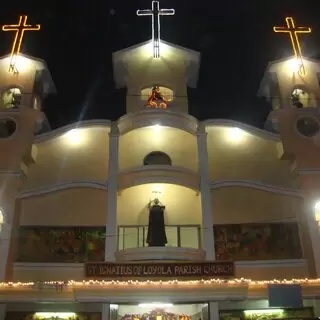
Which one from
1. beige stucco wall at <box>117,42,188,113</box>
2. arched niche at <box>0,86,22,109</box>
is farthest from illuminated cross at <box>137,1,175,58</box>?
arched niche at <box>0,86,22,109</box>

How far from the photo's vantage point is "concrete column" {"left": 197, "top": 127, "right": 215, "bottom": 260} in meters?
17.4

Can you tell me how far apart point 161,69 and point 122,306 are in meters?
11.5

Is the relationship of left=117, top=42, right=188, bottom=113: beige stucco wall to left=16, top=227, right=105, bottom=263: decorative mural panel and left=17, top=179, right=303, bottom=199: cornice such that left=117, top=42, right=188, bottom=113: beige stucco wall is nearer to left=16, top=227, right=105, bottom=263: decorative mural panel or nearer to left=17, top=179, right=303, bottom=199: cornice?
left=17, top=179, right=303, bottom=199: cornice

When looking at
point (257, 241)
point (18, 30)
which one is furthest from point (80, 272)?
point (18, 30)

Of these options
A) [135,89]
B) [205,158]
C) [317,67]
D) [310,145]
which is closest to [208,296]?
[205,158]

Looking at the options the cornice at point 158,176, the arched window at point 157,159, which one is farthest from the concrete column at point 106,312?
the arched window at point 157,159

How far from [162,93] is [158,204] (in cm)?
618

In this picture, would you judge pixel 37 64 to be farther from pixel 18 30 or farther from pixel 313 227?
pixel 313 227

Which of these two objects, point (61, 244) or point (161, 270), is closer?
point (161, 270)

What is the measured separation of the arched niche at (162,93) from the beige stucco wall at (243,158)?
276 centimetres

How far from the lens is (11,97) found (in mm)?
21516

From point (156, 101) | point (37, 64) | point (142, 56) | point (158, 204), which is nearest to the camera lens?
point (158, 204)

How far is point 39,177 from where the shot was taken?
788 inches

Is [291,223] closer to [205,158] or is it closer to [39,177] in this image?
[205,158]
